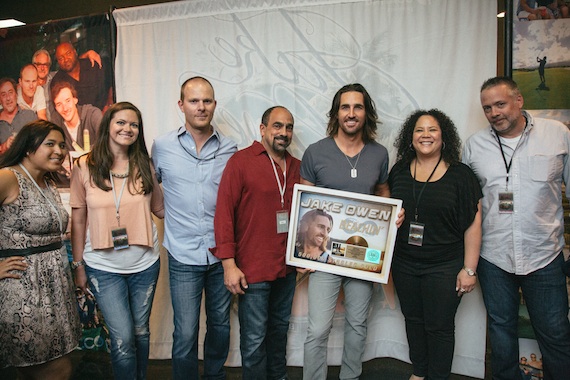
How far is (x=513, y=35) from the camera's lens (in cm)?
234

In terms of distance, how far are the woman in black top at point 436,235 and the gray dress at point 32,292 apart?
183 centimetres

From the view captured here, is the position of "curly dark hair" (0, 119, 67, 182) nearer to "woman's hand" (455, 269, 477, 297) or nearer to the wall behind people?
the wall behind people

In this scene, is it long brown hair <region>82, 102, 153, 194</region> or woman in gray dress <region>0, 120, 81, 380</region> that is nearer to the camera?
woman in gray dress <region>0, 120, 81, 380</region>

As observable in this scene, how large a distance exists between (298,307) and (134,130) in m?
1.67

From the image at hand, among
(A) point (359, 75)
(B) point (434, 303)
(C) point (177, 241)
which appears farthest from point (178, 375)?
(A) point (359, 75)

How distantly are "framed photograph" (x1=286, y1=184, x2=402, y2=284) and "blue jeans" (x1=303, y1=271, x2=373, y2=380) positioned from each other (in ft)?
0.33

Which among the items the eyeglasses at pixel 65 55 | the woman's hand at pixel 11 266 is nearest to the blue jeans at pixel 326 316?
the woman's hand at pixel 11 266

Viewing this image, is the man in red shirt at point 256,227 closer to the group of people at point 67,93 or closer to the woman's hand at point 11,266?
the woman's hand at point 11,266

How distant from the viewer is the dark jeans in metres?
1.96

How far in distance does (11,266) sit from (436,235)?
6.97 feet

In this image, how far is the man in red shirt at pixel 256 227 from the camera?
6.37 ft

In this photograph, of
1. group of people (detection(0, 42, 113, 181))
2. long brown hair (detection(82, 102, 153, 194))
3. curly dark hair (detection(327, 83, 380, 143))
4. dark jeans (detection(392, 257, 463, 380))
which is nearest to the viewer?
long brown hair (detection(82, 102, 153, 194))

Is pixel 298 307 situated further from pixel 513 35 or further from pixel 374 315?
pixel 513 35

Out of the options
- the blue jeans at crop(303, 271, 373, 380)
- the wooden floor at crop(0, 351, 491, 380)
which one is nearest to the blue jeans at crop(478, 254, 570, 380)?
the wooden floor at crop(0, 351, 491, 380)
